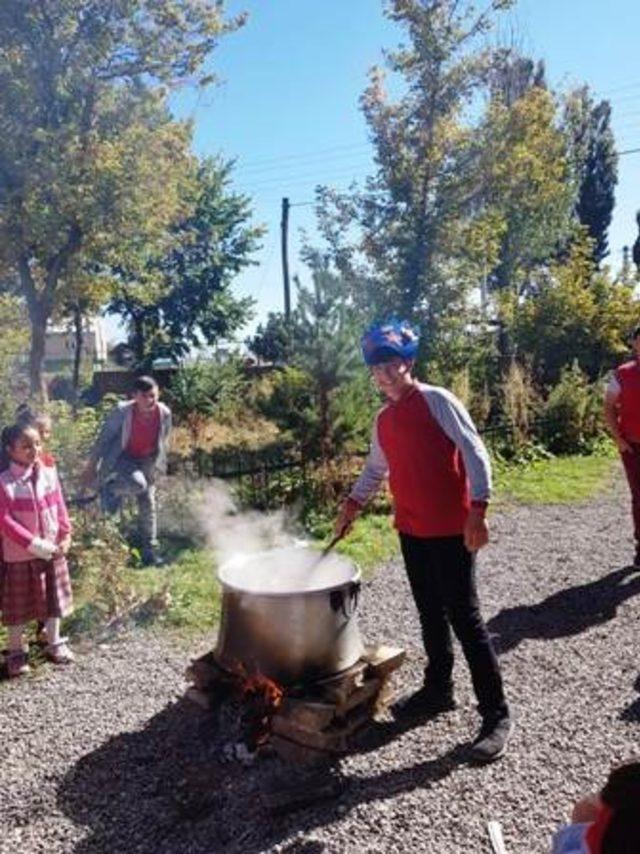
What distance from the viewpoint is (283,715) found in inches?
131

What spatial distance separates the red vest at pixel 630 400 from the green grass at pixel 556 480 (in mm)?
3235

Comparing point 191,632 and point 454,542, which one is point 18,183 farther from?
point 454,542

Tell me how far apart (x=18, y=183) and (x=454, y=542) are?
12453 mm

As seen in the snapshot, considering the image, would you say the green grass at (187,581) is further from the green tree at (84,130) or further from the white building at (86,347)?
the white building at (86,347)

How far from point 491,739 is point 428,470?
1219 millimetres

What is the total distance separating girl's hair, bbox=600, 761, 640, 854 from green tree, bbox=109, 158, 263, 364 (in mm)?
27076

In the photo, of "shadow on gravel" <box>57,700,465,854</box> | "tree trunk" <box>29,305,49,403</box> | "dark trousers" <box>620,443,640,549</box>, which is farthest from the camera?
"tree trunk" <box>29,305,49,403</box>

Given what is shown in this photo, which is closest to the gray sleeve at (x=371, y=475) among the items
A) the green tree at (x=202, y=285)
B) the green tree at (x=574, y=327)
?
the green tree at (x=574, y=327)

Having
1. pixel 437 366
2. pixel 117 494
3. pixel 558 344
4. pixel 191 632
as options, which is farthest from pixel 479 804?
pixel 558 344

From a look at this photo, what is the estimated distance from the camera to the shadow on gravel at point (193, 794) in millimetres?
2881

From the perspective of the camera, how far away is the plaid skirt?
173 inches

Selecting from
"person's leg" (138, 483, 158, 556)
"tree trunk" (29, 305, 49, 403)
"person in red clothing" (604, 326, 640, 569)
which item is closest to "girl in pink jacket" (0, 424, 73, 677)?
"person's leg" (138, 483, 158, 556)

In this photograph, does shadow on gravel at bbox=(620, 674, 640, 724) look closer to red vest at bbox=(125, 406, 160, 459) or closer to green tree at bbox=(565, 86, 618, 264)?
red vest at bbox=(125, 406, 160, 459)

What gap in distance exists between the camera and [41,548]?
14.1 ft
